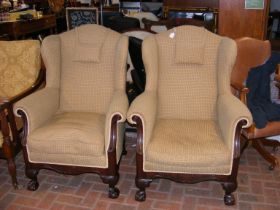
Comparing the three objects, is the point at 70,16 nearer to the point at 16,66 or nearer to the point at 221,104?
the point at 16,66

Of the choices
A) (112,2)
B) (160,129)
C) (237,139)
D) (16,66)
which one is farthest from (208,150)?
(112,2)

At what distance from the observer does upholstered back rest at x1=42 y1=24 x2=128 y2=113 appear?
9.08ft

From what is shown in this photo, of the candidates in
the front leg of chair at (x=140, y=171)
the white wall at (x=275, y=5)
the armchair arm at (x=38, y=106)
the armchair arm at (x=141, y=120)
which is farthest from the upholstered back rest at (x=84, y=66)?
the white wall at (x=275, y=5)

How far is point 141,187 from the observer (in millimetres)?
2365

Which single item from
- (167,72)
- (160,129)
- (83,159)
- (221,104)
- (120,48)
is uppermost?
(120,48)

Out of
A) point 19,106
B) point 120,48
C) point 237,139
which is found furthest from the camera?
point 120,48

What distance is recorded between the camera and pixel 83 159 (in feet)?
7.75

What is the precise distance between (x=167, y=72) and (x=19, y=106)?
3.96 ft

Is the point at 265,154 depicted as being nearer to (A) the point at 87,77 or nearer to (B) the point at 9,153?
(A) the point at 87,77

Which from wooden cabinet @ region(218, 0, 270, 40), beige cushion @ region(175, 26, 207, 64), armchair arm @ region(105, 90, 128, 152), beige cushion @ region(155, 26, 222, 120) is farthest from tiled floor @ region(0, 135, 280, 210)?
wooden cabinet @ region(218, 0, 270, 40)

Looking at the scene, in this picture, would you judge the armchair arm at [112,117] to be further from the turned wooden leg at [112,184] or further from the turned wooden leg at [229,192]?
the turned wooden leg at [229,192]

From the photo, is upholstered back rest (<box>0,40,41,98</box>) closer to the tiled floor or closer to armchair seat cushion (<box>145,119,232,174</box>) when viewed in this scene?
the tiled floor

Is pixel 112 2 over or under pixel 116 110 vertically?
over

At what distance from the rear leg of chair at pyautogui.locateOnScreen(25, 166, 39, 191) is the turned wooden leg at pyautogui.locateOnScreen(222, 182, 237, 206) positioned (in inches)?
56.1
